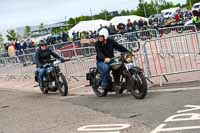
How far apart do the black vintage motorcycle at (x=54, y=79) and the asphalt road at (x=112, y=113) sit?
1.07 m

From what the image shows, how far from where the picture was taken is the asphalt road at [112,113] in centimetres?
764

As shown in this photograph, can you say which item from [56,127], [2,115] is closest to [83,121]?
[56,127]

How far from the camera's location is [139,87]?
10094mm

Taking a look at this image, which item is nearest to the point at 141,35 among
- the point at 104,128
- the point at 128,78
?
the point at 128,78

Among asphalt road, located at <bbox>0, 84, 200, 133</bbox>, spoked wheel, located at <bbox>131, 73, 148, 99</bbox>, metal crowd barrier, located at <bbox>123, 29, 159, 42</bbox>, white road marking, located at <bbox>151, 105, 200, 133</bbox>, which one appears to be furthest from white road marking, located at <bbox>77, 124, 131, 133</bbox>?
metal crowd barrier, located at <bbox>123, 29, 159, 42</bbox>

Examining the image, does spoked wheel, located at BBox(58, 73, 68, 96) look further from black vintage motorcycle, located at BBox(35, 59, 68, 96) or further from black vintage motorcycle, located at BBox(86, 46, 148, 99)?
black vintage motorcycle, located at BBox(86, 46, 148, 99)

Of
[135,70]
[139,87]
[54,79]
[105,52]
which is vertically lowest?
[54,79]

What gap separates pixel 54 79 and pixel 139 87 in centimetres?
446

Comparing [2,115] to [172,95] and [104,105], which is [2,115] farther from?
[172,95]

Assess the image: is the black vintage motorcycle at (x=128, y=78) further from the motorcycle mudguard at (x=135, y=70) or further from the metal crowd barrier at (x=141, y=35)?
the metal crowd barrier at (x=141, y=35)

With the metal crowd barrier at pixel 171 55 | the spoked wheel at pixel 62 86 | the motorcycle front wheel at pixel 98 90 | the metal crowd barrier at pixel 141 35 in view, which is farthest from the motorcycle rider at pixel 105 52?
the metal crowd barrier at pixel 141 35

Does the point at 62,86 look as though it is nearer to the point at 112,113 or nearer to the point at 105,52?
the point at 105,52

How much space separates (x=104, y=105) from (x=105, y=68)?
1.04m

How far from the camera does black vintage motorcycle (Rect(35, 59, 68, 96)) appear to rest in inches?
529
